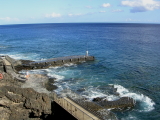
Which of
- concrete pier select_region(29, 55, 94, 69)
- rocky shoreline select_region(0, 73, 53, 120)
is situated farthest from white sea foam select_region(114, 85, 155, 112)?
concrete pier select_region(29, 55, 94, 69)

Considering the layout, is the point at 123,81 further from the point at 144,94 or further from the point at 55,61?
the point at 55,61

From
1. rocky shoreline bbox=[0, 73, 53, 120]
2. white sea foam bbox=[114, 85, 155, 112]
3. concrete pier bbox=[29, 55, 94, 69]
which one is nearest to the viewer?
rocky shoreline bbox=[0, 73, 53, 120]

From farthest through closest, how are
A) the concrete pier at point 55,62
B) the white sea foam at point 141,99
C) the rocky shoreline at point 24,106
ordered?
1. the concrete pier at point 55,62
2. the white sea foam at point 141,99
3. the rocky shoreline at point 24,106

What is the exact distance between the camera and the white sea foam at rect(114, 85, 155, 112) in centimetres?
2541

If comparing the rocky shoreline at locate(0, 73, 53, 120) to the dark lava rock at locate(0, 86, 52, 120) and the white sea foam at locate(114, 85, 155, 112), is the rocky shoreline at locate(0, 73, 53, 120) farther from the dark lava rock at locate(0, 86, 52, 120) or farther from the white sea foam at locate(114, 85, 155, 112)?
the white sea foam at locate(114, 85, 155, 112)

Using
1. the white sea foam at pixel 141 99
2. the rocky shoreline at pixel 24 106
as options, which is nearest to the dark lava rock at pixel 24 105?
the rocky shoreline at pixel 24 106

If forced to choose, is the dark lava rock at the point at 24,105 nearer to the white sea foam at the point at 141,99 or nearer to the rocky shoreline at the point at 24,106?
the rocky shoreline at the point at 24,106

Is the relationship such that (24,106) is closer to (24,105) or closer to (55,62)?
(24,105)

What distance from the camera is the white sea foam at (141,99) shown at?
25.4m

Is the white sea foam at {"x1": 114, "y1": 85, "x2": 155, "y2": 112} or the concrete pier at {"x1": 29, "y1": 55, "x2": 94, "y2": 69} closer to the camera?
the white sea foam at {"x1": 114, "y1": 85, "x2": 155, "y2": 112}

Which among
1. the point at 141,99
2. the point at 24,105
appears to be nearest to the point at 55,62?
the point at 141,99

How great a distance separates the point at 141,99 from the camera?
27781 millimetres

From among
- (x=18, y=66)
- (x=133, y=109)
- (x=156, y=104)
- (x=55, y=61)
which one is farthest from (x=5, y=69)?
(x=156, y=104)

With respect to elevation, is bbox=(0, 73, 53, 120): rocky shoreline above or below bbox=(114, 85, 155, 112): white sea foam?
above
